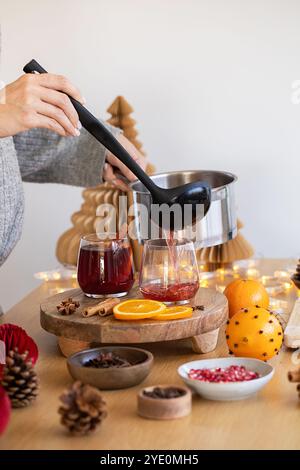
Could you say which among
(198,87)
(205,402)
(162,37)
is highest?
(162,37)

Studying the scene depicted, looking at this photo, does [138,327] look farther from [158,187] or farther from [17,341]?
[158,187]

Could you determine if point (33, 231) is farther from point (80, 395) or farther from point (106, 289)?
point (80, 395)

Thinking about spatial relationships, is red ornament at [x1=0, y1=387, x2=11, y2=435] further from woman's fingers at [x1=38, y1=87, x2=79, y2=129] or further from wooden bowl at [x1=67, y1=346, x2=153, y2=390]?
woman's fingers at [x1=38, y1=87, x2=79, y2=129]

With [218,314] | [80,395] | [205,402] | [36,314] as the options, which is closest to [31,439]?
[80,395]

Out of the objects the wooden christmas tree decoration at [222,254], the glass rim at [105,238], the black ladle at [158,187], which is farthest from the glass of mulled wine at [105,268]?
the wooden christmas tree decoration at [222,254]

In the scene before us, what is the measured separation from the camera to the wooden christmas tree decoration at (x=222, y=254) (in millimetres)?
1896

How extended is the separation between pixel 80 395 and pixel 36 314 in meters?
0.60

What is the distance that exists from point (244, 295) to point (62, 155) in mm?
705

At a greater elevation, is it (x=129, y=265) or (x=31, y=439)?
(x=129, y=265)

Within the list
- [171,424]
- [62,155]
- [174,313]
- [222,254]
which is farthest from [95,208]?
[171,424]

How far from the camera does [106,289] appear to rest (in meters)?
1.34

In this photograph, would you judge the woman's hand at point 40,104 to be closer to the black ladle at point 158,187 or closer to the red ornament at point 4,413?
the black ladle at point 158,187

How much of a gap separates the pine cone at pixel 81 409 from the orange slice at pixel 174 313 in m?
0.26

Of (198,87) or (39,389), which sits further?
(198,87)
